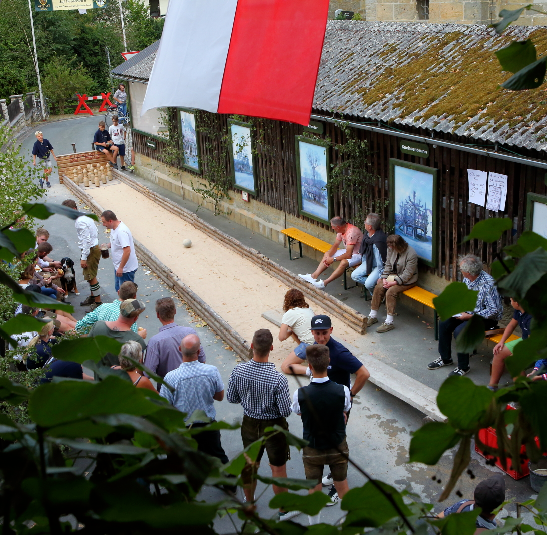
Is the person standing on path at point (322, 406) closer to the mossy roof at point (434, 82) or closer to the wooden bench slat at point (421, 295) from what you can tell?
the mossy roof at point (434, 82)

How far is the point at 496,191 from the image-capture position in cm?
823

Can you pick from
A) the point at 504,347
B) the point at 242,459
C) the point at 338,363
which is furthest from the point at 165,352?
the point at 242,459

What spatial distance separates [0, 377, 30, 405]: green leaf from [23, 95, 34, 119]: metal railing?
3718 cm

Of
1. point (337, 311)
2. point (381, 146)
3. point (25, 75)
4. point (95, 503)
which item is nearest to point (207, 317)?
point (337, 311)

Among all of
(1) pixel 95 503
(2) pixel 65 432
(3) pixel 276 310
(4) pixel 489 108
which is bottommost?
(3) pixel 276 310

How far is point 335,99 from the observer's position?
36.3ft

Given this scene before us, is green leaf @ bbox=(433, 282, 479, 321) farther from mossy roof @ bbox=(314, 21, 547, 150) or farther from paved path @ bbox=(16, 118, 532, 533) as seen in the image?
mossy roof @ bbox=(314, 21, 547, 150)

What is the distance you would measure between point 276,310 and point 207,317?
41.8 inches

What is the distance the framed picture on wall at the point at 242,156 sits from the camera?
46.8 ft

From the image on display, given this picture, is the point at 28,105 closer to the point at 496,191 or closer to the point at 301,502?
the point at 496,191

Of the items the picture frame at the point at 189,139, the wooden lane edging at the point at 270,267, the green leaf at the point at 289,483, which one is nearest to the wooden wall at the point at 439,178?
the picture frame at the point at 189,139

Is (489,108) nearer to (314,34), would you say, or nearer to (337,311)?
(314,34)

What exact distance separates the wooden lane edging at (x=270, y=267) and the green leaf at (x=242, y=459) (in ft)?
26.8

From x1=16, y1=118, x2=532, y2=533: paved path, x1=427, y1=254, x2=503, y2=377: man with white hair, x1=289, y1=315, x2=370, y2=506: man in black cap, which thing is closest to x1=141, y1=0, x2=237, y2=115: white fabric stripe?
x1=16, y1=118, x2=532, y2=533: paved path
